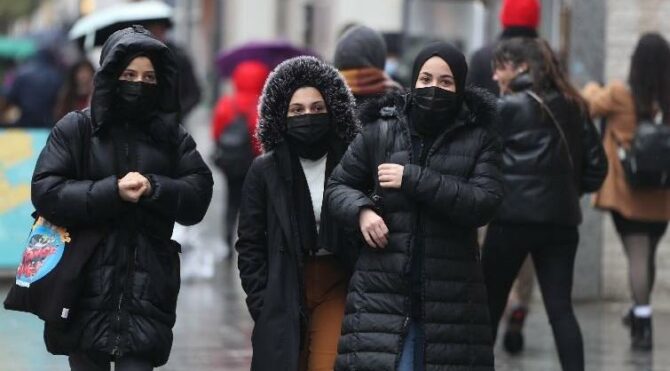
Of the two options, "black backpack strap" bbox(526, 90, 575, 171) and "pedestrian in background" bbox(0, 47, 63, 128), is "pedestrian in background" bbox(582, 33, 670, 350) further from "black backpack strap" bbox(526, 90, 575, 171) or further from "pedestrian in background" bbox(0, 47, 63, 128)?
"pedestrian in background" bbox(0, 47, 63, 128)

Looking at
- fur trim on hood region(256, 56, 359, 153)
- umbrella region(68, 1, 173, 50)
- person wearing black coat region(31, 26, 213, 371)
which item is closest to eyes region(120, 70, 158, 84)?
person wearing black coat region(31, 26, 213, 371)

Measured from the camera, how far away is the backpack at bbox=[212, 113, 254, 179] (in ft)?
49.1

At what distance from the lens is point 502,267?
8.57m

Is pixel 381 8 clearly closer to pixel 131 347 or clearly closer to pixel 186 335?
pixel 186 335

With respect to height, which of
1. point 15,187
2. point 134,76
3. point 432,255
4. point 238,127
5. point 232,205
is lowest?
point 232,205

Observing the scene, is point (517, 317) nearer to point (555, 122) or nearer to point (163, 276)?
point (555, 122)

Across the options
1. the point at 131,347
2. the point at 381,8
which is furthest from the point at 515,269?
the point at 381,8

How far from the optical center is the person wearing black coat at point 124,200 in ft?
20.8

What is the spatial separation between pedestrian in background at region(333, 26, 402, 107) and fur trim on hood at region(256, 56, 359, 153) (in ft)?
5.79

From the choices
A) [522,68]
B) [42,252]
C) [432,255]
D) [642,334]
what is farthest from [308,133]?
[642,334]

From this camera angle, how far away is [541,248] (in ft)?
27.9

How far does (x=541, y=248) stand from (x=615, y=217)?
2124mm

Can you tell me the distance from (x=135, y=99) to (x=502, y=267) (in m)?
2.74

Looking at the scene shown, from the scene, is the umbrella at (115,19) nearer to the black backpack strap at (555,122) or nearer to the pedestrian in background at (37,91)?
the pedestrian in background at (37,91)
